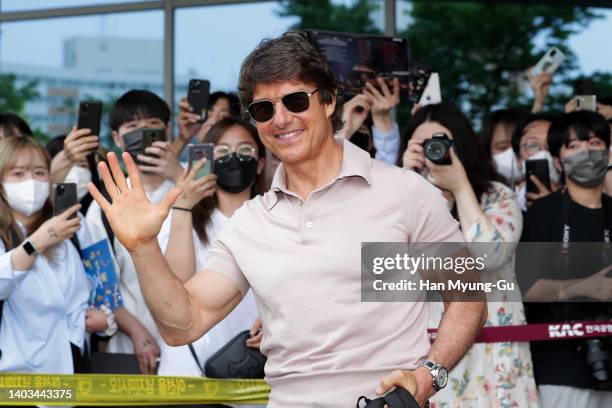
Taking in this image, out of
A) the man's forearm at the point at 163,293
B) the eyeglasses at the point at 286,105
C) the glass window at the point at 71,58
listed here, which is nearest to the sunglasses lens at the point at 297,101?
the eyeglasses at the point at 286,105

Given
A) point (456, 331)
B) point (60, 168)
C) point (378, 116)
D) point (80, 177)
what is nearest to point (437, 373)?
point (456, 331)

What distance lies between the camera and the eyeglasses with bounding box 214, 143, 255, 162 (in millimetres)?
4485

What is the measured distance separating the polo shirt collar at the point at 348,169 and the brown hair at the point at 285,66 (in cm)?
18

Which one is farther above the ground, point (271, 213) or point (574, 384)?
point (271, 213)

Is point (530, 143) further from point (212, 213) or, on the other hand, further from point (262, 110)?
point (262, 110)

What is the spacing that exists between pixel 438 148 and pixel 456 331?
1657mm

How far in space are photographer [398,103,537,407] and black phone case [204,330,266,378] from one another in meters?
0.82

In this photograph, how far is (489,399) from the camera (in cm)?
405

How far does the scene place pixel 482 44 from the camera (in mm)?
10172

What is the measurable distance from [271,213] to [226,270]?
220mm

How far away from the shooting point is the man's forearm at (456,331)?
8.71 ft

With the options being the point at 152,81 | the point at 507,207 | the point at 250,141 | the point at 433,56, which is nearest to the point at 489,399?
the point at 507,207

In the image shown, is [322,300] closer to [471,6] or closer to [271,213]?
[271,213]

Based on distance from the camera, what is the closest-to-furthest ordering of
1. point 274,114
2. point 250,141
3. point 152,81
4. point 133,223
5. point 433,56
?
point 133,223, point 274,114, point 250,141, point 152,81, point 433,56
